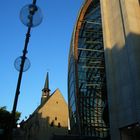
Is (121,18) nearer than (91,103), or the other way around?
(121,18)

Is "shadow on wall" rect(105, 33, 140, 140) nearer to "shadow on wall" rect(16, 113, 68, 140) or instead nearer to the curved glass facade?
the curved glass facade

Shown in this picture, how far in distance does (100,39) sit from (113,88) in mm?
23020

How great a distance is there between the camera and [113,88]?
25906 millimetres

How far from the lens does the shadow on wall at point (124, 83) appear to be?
2255cm

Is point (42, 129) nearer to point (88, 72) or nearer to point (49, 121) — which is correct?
point (49, 121)

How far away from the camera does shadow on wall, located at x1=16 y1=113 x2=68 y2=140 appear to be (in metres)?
72.8

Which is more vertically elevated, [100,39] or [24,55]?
[100,39]

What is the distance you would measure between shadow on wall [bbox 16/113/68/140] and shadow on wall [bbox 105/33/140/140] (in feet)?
159

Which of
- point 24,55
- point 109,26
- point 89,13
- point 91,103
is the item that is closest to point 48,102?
point 91,103

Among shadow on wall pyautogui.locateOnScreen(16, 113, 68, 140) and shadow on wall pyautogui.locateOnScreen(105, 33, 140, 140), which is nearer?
shadow on wall pyautogui.locateOnScreen(105, 33, 140, 140)

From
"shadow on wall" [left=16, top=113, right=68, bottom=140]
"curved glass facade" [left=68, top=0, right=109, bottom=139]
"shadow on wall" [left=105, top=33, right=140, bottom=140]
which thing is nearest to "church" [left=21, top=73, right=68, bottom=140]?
"shadow on wall" [left=16, top=113, right=68, bottom=140]

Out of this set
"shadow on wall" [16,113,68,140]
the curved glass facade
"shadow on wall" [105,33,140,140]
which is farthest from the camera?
"shadow on wall" [16,113,68,140]

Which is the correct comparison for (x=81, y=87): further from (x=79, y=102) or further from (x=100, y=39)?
(x=100, y=39)

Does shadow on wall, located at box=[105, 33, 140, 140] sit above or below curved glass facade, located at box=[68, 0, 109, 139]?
below
